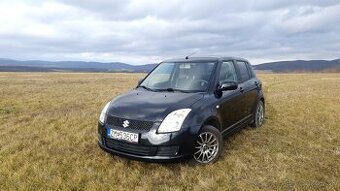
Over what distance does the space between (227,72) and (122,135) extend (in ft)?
8.61

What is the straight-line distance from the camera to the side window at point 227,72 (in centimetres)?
604

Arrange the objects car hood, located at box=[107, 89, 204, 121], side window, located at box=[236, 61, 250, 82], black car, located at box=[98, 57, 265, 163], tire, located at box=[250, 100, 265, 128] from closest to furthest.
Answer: black car, located at box=[98, 57, 265, 163], car hood, located at box=[107, 89, 204, 121], side window, located at box=[236, 61, 250, 82], tire, located at box=[250, 100, 265, 128]

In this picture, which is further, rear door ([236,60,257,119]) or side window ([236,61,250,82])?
side window ([236,61,250,82])

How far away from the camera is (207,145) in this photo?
16.9 ft

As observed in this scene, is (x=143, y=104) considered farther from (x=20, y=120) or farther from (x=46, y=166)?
(x=20, y=120)

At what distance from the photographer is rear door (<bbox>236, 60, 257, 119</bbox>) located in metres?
6.73

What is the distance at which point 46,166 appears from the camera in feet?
17.0

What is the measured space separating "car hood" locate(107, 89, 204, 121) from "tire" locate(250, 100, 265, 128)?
110 inches

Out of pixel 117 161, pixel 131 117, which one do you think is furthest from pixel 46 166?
pixel 131 117

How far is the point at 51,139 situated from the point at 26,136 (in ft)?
2.29

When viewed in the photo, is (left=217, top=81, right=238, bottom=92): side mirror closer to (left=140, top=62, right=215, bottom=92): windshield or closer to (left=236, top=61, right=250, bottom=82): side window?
(left=140, top=62, right=215, bottom=92): windshield

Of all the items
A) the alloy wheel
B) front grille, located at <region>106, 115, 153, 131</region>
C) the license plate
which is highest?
front grille, located at <region>106, 115, 153, 131</region>

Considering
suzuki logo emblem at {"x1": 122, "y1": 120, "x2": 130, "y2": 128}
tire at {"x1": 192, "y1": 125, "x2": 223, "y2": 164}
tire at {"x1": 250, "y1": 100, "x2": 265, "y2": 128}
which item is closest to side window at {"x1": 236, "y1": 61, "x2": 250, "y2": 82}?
tire at {"x1": 250, "y1": 100, "x2": 265, "y2": 128}

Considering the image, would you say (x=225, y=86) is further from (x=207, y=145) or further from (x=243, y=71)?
(x=243, y=71)
